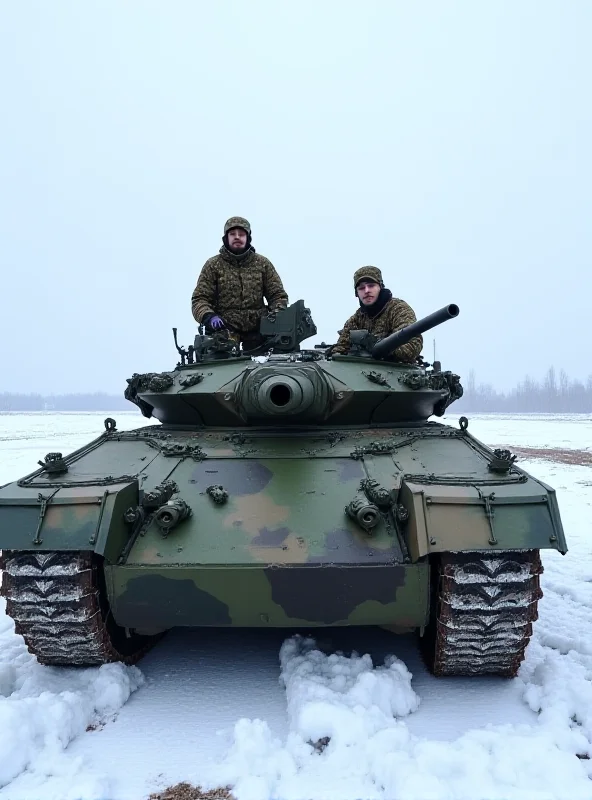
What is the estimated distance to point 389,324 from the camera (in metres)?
7.53

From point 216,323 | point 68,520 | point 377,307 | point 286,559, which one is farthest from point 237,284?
point 286,559

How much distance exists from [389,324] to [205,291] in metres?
2.40

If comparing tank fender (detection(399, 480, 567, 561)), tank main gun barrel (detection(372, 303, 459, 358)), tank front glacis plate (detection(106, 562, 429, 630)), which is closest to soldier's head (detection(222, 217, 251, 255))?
tank main gun barrel (detection(372, 303, 459, 358))

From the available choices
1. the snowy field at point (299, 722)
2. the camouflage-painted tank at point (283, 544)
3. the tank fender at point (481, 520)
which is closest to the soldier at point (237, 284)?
the camouflage-painted tank at point (283, 544)

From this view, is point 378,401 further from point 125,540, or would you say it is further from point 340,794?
point 340,794

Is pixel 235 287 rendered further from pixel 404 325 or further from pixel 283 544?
pixel 283 544

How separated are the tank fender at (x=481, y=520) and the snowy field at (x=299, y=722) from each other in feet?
3.79

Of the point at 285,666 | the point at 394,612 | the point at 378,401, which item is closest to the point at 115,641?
the point at 285,666

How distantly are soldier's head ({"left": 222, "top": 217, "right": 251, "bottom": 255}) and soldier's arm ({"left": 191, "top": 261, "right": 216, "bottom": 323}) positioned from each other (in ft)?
1.20

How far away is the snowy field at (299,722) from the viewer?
360cm

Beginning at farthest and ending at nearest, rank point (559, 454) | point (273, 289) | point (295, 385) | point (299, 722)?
point (559, 454), point (273, 289), point (295, 385), point (299, 722)

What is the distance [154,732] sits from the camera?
4.31m

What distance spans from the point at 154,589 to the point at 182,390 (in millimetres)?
2105

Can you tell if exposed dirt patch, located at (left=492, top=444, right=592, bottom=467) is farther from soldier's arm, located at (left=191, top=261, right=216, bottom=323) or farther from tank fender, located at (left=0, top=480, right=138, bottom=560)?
tank fender, located at (left=0, top=480, right=138, bottom=560)
